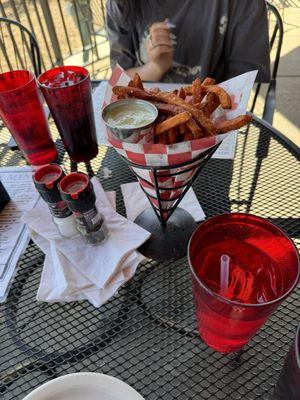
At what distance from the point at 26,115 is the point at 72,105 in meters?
0.12

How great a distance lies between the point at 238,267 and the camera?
1.85ft

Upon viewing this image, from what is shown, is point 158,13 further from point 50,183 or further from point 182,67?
point 50,183

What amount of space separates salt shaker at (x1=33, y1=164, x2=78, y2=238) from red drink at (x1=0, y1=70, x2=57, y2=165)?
207 mm

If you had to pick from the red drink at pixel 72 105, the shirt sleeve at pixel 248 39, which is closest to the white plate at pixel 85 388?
the red drink at pixel 72 105

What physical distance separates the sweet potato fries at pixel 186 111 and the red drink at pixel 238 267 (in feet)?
0.49

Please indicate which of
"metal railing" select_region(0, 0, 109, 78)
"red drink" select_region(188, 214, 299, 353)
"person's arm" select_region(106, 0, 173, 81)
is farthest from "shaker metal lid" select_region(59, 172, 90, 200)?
"metal railing" select_region(0, 0, 109, 78)

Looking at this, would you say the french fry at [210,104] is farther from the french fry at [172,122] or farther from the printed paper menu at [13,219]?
the printed paper menu at [13,219]

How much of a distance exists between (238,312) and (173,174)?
0.83 ft

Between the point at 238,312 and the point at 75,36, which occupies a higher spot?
the point at 238,312

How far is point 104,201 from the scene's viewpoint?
808 millimetres

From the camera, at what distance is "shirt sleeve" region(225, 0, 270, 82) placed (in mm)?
1316

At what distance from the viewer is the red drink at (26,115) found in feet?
2.58

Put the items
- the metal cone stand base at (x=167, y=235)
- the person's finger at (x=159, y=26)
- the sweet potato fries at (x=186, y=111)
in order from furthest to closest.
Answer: the person's finger at (x=159, y=26) → the metal cone stand base at (x=167, y=235) → the sweet potato fries at (x=186, y=111)

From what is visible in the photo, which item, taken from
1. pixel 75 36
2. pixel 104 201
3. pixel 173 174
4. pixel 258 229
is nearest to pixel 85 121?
pixel 104 201
